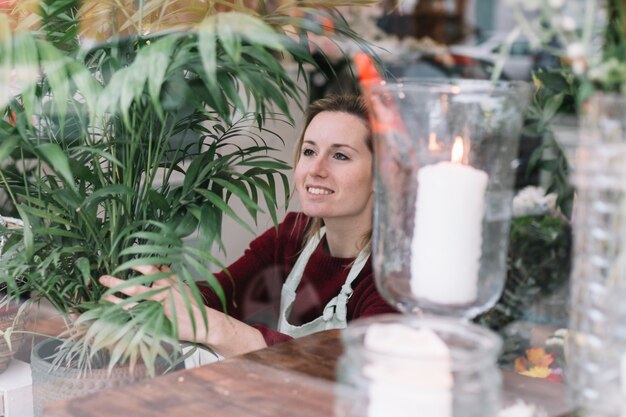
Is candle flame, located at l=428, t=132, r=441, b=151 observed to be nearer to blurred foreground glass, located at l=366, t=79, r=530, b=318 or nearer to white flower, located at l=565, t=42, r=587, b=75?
blurred foreground glass, located at l=366, t=79, r=530, b=318

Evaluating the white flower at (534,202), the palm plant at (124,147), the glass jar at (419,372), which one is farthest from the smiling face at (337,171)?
the glass jar at (419,372)

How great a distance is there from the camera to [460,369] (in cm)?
78

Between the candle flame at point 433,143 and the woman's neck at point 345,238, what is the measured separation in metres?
0.86

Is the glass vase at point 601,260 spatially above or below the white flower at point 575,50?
below

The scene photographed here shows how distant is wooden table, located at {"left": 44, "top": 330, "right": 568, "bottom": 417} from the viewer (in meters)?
0.93

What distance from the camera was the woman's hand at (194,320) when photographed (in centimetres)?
128

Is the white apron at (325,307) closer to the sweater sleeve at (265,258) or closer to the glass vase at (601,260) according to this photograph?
the sweater sleeve at (265,258)

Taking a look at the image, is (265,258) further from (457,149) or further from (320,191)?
(457,149)

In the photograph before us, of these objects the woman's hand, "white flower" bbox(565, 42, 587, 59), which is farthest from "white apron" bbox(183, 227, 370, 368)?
"white flower" bbox(565, 42, 587, 59)

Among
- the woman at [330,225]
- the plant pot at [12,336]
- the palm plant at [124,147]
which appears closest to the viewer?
the palm plant at [124,147]

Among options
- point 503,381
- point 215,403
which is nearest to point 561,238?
point 503,381

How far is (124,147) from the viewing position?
4.75ft

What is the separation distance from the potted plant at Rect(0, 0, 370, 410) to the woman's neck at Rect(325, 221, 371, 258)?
0.31m

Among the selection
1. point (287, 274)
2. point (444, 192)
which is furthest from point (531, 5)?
point (287, 274)
